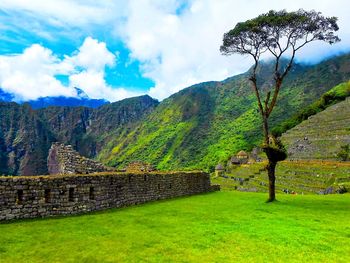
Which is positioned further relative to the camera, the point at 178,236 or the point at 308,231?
the point at 308,231

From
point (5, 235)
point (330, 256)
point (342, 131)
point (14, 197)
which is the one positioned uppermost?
point (342, 131)

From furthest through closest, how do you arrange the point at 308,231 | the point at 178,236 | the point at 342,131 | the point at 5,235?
the point at 342,131 → the point at 308,231 → the point at 178,236 → the point at 5,235

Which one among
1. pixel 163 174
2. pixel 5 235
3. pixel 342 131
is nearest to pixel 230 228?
pixel 5 235

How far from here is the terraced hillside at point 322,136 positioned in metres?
66.6

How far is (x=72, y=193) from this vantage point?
15266mm

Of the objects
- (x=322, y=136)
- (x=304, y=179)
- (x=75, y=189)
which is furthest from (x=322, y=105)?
(x=75, y=189)

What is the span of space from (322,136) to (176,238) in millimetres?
68762

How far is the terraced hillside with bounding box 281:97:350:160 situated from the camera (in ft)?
218

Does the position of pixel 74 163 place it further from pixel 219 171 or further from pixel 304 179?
pixel 219 171

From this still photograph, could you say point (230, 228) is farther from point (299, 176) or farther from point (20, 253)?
point (299, 176)

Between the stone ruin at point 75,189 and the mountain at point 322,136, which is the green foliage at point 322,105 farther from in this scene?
the stone ruin at point 75,189

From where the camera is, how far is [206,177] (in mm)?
32125

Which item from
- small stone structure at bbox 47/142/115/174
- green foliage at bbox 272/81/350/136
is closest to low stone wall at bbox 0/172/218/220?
small stone structure at bbox 47/142/115/174

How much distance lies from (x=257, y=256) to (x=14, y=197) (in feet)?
27.9
